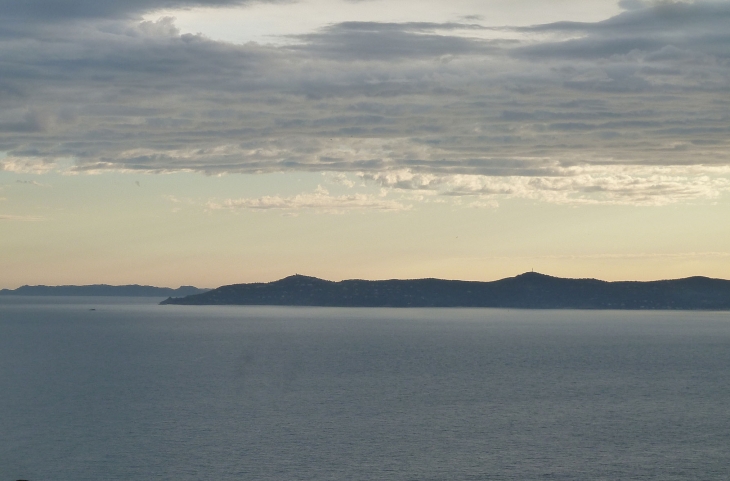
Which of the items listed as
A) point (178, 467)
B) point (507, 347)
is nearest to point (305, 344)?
point (507, 347)

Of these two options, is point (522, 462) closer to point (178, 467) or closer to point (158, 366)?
point (178, 467)

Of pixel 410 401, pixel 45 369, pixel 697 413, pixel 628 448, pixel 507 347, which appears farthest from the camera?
pixel 507 347

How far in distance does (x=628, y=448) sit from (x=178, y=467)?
37803 mm

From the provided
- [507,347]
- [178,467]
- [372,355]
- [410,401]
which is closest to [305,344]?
[372,355]

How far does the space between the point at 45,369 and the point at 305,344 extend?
67.0 m

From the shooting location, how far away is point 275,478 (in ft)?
199

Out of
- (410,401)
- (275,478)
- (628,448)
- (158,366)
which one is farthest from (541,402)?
(158,366)

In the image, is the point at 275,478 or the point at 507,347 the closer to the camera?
the point at 275,478

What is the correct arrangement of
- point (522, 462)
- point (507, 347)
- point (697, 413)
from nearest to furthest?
point (522, 462)
point (697, 413)
point (507, 347)

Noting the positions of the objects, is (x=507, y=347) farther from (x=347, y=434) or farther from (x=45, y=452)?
(x=45, y=452)

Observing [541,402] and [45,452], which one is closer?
[45,452]

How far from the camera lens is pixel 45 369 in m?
127

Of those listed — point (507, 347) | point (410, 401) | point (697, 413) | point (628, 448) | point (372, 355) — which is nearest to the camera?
point (628, 448)

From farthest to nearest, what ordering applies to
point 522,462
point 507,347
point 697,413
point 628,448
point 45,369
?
point 507,347 < point 45,369 < point 697,413 < point 628,448 < point 522,462
